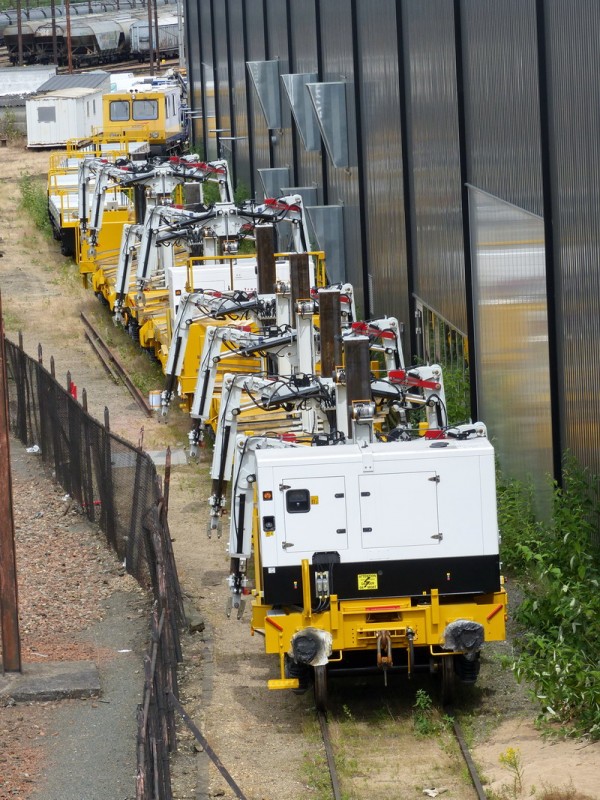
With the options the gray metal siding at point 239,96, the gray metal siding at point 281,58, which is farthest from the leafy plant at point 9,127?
the gray metal siding at point 281,58

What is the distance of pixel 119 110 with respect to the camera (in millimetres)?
59562

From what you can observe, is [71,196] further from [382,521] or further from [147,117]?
[382,521]

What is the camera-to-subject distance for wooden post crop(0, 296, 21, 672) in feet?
51.7

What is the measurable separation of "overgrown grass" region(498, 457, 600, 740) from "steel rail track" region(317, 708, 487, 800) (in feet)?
2.83

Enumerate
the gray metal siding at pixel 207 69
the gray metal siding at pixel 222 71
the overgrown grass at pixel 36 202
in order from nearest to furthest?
the overgrown grass at pixel 36 202 → the gray metal siding at pixel 222 71 → the gray metal siding at pixel 207 69

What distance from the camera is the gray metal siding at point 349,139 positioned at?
3308 centimetres

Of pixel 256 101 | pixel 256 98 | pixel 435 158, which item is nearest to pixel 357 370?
pixel 435 158

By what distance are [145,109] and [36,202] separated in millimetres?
6321

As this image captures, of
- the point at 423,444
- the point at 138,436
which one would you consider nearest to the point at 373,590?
the point at 423,444

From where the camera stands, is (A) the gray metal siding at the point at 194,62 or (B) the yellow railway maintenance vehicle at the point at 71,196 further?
(A) the gray metal siding at the point at 194,62

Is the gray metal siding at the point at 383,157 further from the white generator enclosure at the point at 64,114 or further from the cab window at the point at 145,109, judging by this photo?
the white generator enclosure at the point at 64,114

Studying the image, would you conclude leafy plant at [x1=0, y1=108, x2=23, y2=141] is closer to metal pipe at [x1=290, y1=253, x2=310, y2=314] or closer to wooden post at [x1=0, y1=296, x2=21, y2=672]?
metal pipe at [x1=290, y1=253, x2=310, y2=314]

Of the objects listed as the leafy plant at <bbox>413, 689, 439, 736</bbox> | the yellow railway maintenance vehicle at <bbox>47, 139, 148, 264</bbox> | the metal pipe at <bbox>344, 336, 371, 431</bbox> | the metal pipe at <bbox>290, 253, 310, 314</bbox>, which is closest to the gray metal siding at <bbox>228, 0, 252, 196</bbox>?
the yellow railway maintenance vehicle at <bbox>47, 139, 148, 264</bbox>

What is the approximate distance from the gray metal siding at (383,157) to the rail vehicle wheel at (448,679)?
14527 mm
